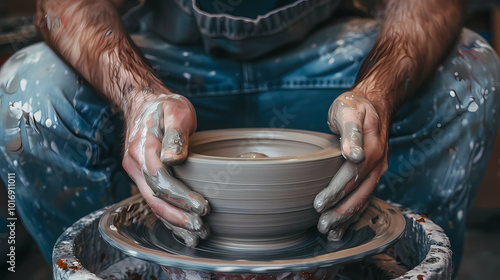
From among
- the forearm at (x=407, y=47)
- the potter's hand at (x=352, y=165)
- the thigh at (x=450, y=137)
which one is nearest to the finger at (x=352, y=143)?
the potter's hand at (x=352, y=165)

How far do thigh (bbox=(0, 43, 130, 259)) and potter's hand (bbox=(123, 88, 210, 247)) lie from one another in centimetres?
44

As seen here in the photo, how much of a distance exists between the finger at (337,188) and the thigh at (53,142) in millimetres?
745

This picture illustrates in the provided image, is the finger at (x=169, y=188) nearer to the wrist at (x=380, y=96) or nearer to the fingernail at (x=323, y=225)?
the fingernail at (x=323, y=225)

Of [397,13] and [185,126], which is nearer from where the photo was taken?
[185,126]

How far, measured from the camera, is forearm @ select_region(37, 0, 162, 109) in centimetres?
122

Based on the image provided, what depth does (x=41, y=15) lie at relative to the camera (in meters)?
1.47

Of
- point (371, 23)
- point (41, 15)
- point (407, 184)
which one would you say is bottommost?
point (407, 184)

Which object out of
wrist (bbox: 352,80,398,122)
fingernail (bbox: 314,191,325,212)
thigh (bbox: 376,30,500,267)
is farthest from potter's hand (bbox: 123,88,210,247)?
thigh (bbox: 376,30,500,267)

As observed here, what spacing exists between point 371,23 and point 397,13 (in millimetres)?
207

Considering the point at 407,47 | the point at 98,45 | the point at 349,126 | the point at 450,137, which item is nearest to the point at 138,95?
the point at 98,45

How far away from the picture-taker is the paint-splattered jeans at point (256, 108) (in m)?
1.35

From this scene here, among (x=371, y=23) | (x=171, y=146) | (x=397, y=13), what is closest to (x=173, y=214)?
(x=171, y=146)

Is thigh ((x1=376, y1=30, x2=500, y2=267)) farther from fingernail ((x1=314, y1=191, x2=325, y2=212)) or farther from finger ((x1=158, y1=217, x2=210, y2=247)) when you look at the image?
finger ((x1=158, y1=217, x2=210, y2=247))

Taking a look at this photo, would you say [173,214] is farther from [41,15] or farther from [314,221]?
[41,15]
